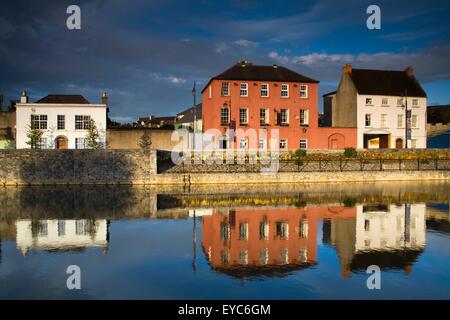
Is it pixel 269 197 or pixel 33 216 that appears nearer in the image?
pixel 33 216

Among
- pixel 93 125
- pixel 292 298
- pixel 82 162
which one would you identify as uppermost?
pixel 93 125

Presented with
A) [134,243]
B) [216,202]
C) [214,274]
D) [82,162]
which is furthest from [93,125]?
[214,274]

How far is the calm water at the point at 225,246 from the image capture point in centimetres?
1107

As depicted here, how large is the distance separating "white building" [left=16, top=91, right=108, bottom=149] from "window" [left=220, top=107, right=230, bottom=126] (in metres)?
12.4

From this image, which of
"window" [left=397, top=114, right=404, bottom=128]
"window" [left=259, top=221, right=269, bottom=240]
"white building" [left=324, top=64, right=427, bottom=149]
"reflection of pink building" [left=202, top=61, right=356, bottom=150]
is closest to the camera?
"window" [left=259, top=221, right=269, bottom=240]

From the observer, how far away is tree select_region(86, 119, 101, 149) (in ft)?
142

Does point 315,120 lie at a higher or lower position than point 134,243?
higher

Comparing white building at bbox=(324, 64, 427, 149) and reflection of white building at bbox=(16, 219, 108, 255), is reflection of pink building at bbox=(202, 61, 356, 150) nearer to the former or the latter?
white building at bbox=(324, 64, 427, 149)

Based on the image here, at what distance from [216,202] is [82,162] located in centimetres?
1520

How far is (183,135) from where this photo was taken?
46.2m

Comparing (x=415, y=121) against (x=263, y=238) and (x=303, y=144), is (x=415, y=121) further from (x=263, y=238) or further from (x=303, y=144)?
(x=263, y=238)

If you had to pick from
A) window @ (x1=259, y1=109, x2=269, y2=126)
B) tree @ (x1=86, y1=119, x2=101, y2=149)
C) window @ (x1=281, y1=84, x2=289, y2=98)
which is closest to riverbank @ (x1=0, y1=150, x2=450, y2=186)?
tree @ (x1=86, y1=119, x2=101, y2=149)

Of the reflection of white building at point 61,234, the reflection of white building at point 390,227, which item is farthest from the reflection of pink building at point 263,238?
the reflection of white building at point 61,234
